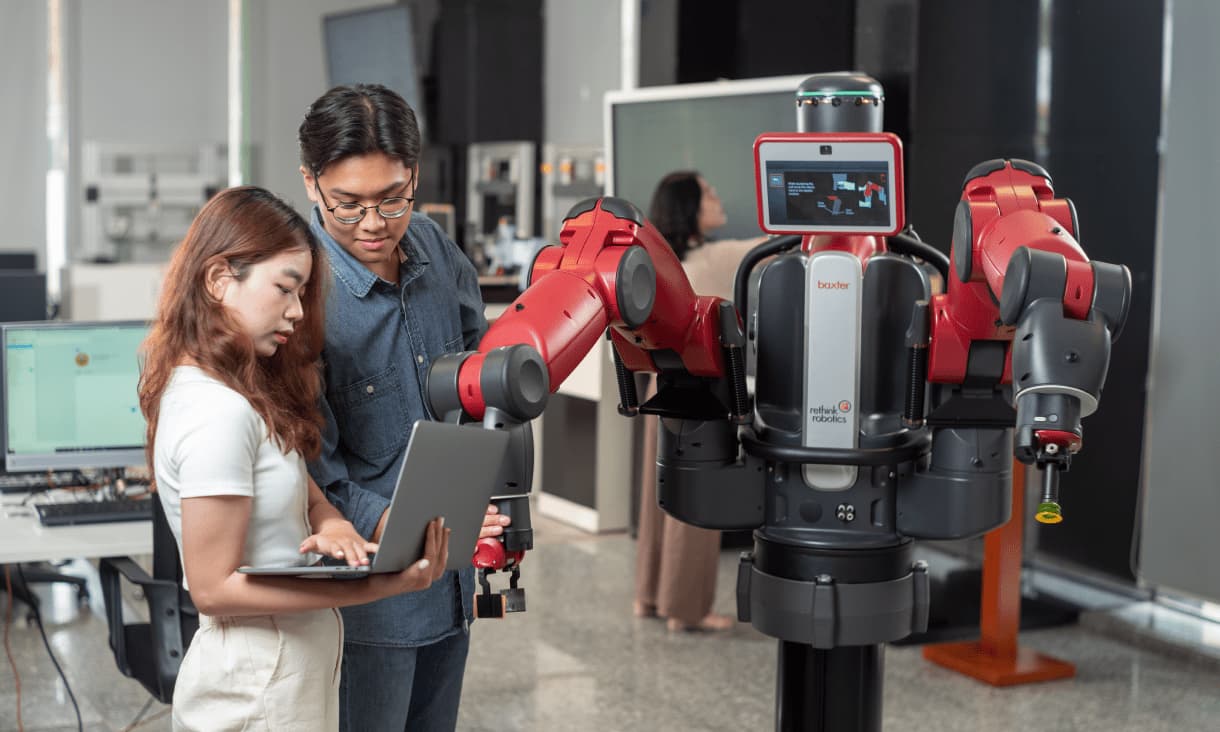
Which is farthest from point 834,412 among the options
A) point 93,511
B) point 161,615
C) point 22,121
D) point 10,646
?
point 22,121

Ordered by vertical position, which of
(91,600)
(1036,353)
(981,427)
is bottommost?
(91,600)

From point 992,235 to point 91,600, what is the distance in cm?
400

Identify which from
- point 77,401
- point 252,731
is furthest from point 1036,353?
point 77,401

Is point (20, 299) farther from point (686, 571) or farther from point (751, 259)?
point (751, 259)

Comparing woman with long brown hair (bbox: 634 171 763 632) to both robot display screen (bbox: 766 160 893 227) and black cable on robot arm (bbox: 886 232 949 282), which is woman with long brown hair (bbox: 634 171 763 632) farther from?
robot display screen (bbox: 766 160 893 227)

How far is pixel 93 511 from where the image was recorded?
3.34 metres

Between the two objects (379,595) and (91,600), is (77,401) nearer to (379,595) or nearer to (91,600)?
(91,600)

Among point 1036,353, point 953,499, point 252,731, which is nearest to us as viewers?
point 1036,353

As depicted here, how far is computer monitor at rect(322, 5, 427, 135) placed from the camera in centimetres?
812

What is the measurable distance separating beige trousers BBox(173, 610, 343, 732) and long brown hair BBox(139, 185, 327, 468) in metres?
0.23

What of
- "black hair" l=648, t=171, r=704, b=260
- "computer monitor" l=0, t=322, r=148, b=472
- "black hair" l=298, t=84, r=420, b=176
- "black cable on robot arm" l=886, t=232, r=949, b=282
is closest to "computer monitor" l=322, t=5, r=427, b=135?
"black hair" l=648, t=171, r=704, b=260

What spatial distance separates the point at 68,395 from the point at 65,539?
0.56 meters

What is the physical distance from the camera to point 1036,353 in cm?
164

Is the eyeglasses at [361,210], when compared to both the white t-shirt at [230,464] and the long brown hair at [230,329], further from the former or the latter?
the white t-shirt at [230,464]
